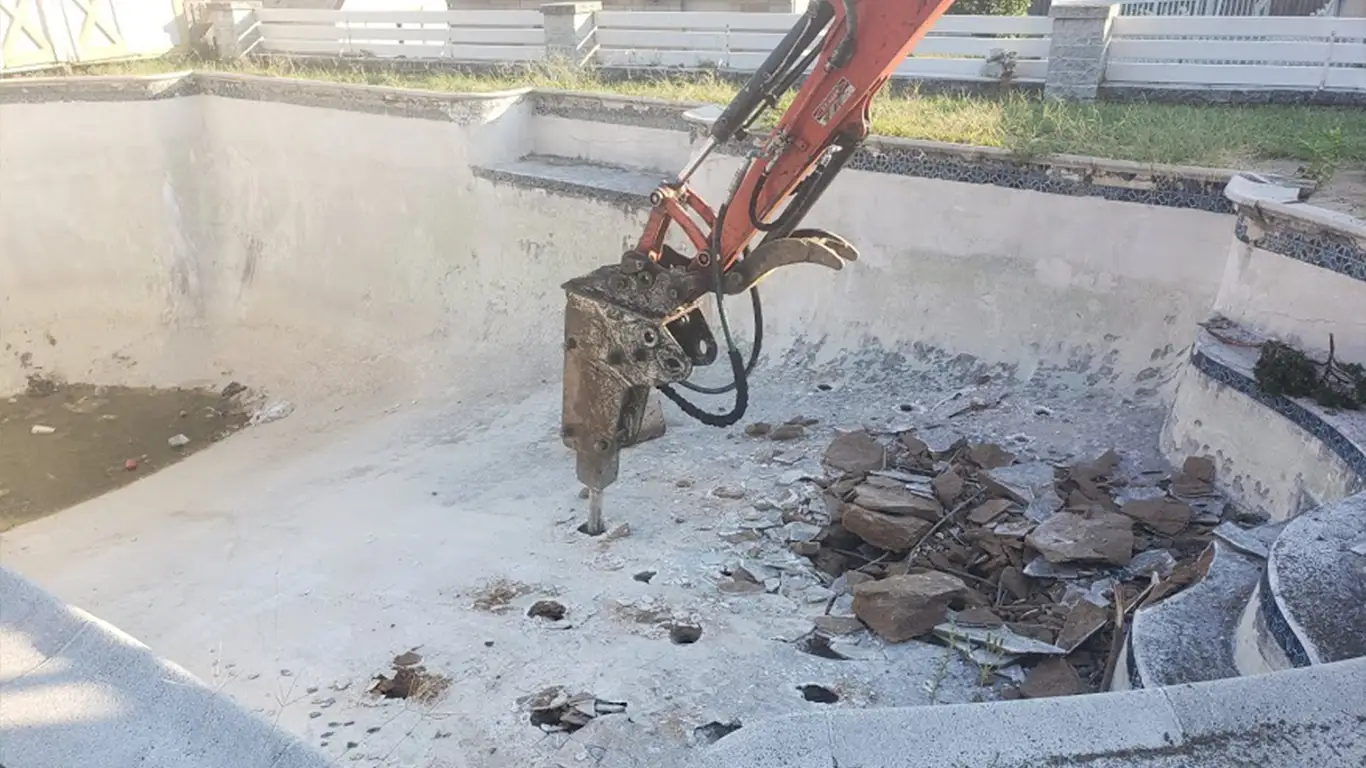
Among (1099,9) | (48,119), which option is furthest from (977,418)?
(48,119)

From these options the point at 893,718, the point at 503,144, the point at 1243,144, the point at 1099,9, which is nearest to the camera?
the point at 893,718

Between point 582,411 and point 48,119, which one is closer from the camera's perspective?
point 582,411

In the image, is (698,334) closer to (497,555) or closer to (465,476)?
(497,555)

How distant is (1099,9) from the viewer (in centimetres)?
813

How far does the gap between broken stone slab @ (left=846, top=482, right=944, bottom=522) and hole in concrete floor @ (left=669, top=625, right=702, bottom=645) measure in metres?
1.20

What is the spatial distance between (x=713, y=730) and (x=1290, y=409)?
3.13 metres

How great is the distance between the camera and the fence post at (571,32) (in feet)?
34.7

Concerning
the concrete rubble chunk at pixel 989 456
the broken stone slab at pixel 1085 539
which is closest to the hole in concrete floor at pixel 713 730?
the broken stone slab at pixel 1085 539

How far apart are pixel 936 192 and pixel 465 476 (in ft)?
12.7

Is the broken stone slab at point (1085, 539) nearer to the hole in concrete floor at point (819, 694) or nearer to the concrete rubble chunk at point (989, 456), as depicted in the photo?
the concrete rubble chunk at point (989, 456)

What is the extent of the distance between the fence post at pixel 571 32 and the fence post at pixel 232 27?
170 inches

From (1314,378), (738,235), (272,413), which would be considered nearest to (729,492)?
(738,235)

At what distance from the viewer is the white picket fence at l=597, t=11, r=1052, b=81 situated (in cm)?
862

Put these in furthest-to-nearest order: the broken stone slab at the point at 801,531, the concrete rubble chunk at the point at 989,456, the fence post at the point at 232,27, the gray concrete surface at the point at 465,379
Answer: the fence post at the point at 232,27 < the concrete rubble chunk at the point at 989,456 < the broken stone slab at the point at 801,531 < the gray concrete surface at the point at 465,379
